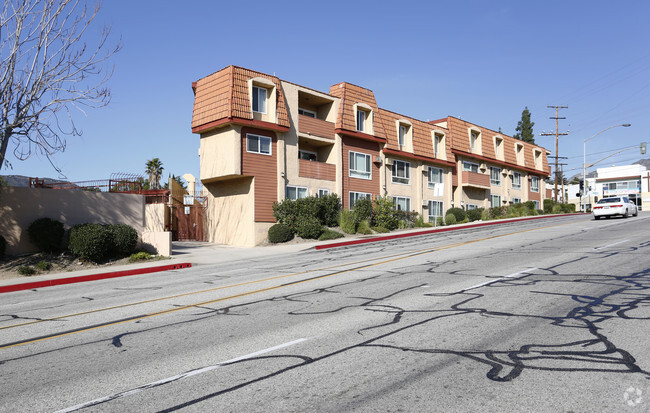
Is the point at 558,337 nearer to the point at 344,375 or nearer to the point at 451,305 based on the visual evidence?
the point at 451,305

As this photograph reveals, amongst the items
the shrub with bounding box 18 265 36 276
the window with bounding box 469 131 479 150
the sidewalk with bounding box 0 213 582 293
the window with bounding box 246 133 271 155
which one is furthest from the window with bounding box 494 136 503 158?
the shrub with bounding box 18 265 36 276

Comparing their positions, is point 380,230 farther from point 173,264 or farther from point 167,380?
point 167,380

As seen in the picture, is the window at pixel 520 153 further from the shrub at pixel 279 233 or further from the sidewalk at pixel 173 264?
the shrub at pixel 279 233

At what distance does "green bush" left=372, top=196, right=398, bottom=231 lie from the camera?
32719 mm

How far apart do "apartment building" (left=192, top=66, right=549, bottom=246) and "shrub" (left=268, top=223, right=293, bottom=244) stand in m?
1.07

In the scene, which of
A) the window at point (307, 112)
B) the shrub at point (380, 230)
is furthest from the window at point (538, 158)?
the window at point (307, 112)

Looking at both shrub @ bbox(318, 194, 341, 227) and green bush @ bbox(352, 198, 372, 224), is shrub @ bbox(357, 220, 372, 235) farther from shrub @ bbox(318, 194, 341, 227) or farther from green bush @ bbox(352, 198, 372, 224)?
shrub @ bbox(318, 194, 341, 227)

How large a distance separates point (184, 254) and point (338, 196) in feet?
40.0

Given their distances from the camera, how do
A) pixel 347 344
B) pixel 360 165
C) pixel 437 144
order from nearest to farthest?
pixel 347 344
pixel 360 165
pixel 437 144

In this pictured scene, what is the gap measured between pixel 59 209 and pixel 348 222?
15.4 metres

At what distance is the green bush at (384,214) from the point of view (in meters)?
32.7

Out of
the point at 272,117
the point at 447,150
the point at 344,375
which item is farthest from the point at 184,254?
the point at 447,150

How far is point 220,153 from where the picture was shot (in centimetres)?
2775

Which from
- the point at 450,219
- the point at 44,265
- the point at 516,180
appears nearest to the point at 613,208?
the point at 450,219
